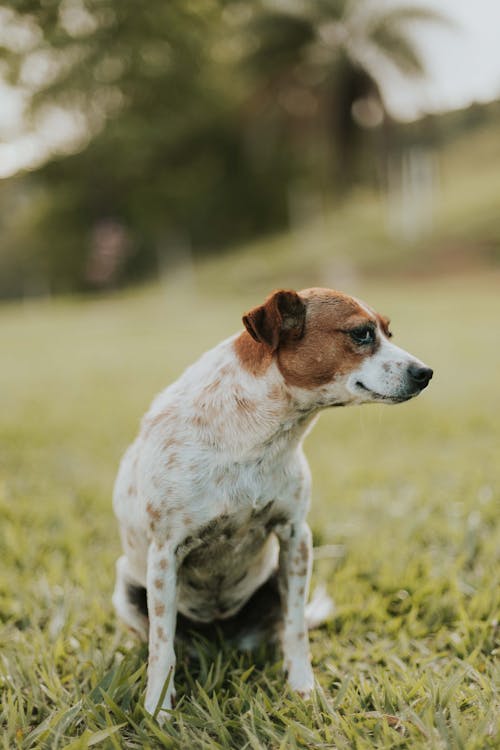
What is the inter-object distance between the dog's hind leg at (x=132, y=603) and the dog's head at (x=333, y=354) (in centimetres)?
120

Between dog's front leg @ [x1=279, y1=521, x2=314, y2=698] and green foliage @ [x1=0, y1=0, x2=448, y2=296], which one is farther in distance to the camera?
green foliage @ [x1=0, y1=0, x2=448, y2=296]

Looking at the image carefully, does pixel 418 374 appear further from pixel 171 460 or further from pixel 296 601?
pixel 296 601

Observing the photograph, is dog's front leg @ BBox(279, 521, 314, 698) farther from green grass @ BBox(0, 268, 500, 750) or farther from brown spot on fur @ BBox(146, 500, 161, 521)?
brown spot on fur @ BBox(146, 500, 161, 521)

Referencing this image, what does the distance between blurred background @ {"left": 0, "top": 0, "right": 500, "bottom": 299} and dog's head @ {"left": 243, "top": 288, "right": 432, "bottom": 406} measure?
34.4 feet

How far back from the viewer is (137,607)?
119 inches

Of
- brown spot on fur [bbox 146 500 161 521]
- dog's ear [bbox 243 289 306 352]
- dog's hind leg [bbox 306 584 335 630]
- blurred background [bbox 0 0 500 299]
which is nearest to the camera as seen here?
dog's ear [bbox 243 289 306 352]

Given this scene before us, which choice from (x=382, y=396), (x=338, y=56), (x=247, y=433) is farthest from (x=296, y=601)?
(x=338, y=56)

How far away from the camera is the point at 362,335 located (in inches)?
102

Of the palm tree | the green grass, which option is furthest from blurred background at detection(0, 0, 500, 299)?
the green grass

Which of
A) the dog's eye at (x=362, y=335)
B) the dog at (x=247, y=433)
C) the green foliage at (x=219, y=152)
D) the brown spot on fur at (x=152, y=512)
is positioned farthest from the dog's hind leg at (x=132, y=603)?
the green foliage at (x=219, y=152)

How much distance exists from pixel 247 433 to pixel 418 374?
25.6 inches

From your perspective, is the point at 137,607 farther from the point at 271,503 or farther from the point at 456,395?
the point at 456,395

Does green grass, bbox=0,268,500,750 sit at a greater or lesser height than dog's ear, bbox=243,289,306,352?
lesser

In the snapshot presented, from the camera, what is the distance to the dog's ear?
2.50 metres
